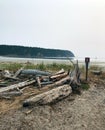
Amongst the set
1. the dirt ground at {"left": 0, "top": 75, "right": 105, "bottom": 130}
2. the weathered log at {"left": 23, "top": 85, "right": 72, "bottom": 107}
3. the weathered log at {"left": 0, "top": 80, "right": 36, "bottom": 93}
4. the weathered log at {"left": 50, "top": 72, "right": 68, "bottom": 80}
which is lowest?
the dirt ground at {"left": 0, "top": 75, "right": 105, "bottom": 130}

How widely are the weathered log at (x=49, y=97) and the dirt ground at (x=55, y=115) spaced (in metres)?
0.19

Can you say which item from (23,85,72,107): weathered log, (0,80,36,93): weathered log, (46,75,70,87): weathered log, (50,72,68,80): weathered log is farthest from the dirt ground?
(50,72,68,80): weathered log

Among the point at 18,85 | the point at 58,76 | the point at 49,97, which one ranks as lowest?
the point at 49,97

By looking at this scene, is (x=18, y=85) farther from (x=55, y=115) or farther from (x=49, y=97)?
(x=55, y=115)

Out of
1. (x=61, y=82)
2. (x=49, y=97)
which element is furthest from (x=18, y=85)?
(x=49, y=97)

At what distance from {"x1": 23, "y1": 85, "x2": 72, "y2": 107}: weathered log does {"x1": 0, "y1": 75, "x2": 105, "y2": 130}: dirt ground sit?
0.63 ft

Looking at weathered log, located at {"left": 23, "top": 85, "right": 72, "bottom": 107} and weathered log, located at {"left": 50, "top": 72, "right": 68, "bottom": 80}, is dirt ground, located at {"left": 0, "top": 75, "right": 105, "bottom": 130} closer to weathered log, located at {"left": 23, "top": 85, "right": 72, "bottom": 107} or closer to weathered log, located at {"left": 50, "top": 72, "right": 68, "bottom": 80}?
weathered log, located at {"left": 23, "top": 85, "right": 72, "bottom": 107}

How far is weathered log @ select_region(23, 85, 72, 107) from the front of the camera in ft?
43.7

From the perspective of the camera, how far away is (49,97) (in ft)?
45.3

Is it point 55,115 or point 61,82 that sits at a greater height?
point 61,82

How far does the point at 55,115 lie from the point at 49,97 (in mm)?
937

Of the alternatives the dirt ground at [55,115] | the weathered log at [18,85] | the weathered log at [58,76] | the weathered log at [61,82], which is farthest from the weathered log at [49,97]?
the weathered log at [18,85]

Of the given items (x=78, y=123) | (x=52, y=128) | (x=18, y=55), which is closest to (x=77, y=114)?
(x=78, y=123)

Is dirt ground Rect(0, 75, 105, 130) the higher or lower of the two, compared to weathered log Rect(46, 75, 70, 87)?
lower
